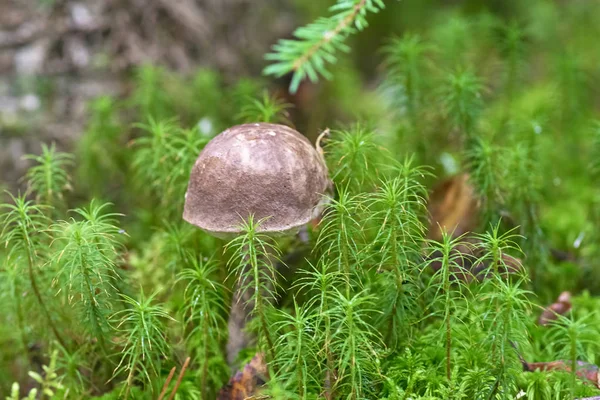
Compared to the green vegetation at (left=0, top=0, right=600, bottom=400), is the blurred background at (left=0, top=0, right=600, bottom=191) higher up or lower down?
higher up

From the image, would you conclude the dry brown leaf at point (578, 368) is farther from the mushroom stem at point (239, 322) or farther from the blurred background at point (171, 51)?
the blurred background at point (171, 51)

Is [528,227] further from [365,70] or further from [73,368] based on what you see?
[365,70]

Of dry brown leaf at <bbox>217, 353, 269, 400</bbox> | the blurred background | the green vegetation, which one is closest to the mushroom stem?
the green vegetation

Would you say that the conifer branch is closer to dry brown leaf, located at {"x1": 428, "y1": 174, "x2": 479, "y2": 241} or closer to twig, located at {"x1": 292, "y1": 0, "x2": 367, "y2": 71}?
twig, located at {"x1": 292, "y1": 0, "x2": 367, "y2": 71}

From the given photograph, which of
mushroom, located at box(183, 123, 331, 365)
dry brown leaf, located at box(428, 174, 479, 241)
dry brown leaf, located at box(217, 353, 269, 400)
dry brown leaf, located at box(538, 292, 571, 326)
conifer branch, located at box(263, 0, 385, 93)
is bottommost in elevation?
dry brown leaf, located at box(538, 292, 571, 326)

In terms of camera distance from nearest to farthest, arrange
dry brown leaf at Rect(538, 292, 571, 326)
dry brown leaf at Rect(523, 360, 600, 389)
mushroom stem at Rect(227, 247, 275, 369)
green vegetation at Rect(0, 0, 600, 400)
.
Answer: green vegetation at Rect(0, 0, 600, 400)
dry brown leaf at Rect(523, 360, 600, 389)
mushroom stem at Rect(227, 247, 275, 369)
dry brown leaf at Rect(538, 292, 571, 326)

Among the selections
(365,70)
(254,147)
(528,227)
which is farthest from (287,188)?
(365,70)
